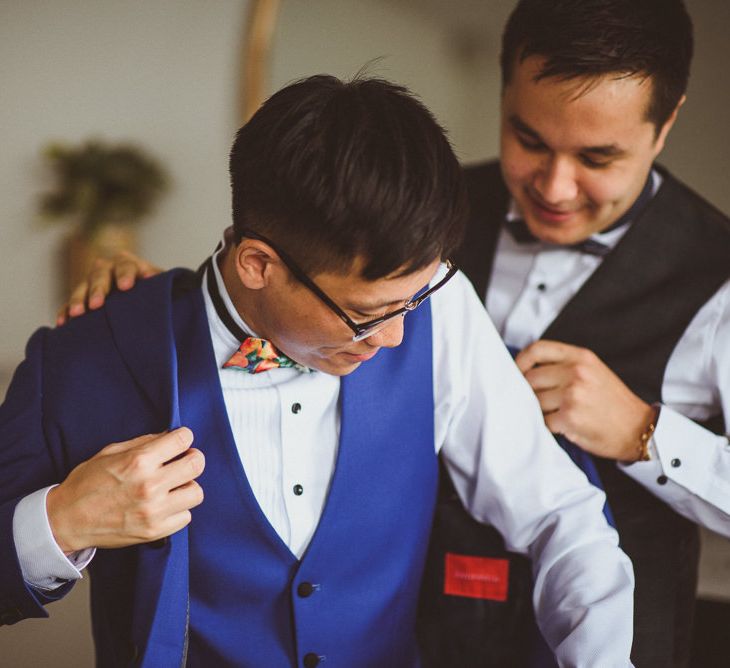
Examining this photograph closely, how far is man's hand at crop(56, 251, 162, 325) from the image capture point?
1.42 meters

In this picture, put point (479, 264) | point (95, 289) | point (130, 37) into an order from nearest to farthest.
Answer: point (95, 289), point (479, 264), point (130, 37)

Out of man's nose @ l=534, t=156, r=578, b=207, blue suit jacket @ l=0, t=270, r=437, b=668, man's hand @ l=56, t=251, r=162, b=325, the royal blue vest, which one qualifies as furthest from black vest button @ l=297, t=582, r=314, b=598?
man's nose @ l=534, t=156, r=578, b=207

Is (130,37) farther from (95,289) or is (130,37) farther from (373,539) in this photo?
(373,539)

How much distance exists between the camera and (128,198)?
3238 millimetres

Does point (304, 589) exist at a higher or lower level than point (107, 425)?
lower

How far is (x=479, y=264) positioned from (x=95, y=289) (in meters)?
0.90

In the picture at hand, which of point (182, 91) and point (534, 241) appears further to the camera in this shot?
point (182, 91)

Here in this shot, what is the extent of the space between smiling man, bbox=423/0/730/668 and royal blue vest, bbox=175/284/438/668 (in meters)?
0.17

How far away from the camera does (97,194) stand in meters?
3.17

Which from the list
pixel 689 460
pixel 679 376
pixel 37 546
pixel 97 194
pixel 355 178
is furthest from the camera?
pixel 97 194

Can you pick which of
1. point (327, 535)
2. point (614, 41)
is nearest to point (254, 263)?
point (327, 535)

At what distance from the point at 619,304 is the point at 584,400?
290 mm

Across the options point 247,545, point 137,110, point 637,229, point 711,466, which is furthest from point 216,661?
point 137,110

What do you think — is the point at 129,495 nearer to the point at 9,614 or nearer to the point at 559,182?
the point at 9,614
